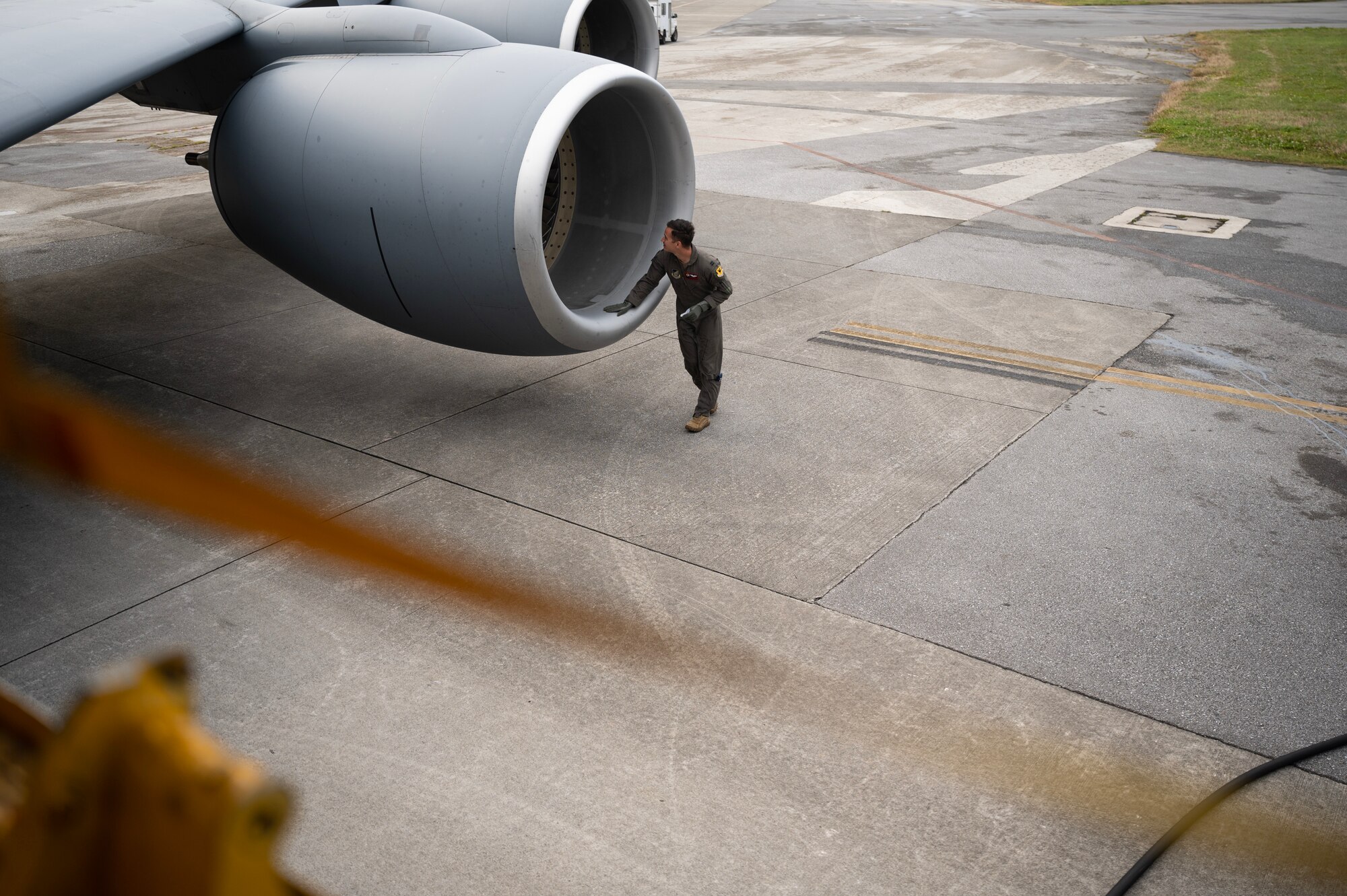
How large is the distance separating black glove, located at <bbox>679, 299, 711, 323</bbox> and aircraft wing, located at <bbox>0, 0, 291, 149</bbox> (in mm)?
3432

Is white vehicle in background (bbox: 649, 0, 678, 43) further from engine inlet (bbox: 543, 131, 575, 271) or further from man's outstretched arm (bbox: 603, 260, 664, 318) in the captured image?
man's outstretched arm (bbox: 603, 260, 664, 318)

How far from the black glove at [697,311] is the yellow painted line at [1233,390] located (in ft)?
11.4

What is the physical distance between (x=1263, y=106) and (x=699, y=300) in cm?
Answer: 1993

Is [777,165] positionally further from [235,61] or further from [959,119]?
[235,61]

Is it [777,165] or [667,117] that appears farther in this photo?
[777,165]

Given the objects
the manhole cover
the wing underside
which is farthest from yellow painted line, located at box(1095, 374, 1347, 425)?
the wing underside

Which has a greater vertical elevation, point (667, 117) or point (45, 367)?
point (667, 117)

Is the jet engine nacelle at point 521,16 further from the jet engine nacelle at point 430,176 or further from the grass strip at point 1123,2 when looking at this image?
the grass strip at point 1123,2

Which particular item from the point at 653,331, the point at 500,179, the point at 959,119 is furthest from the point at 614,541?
the point at 959,119

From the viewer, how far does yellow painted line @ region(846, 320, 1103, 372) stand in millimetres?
8617

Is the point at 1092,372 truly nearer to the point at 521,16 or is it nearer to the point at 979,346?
the point at 979,346

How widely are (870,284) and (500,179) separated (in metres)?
5.68

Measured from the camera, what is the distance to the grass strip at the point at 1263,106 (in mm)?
18016

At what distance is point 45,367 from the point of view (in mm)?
8445
